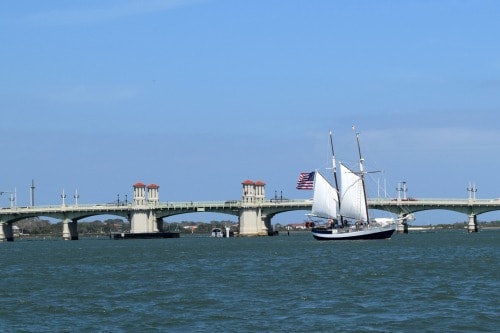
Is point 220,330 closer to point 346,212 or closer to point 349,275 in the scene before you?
point 349,275

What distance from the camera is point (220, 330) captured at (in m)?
44.3

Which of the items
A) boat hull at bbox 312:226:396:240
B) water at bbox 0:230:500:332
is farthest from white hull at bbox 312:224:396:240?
water at bbox 0:230:500:332

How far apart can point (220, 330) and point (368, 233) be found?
119m

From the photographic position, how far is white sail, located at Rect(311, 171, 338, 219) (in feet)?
530

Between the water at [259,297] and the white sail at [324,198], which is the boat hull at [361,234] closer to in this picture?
the white sail at [324,198]

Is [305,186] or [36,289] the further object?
[305,186]

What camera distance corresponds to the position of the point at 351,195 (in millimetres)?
162375

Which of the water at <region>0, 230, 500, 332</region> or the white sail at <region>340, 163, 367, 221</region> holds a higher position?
the white sail at <region>340, 163, 367, 221</region>

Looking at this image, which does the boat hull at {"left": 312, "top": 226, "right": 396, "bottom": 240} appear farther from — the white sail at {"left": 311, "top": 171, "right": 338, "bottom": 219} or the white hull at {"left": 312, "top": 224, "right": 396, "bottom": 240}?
the white sail at {"left": 311, "top": 171, "right": 338, "bottom": 219}

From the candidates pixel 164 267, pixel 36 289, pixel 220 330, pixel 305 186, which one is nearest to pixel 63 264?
pixel 164 267

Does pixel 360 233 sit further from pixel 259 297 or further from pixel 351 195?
pixel 259 297

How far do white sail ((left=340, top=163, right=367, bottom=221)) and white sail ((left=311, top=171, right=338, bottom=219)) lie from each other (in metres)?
1.65

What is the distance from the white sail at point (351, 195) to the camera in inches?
6363

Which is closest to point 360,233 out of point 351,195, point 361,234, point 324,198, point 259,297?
point 361,234
